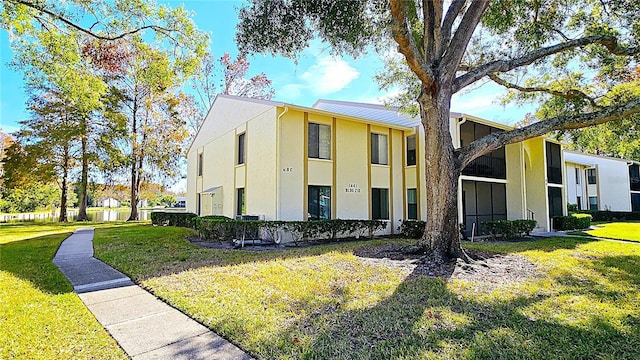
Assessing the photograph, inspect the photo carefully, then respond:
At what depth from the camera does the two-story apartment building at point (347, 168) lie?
13039mm

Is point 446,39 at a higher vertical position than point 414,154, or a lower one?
higher

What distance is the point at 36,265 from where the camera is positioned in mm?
7758

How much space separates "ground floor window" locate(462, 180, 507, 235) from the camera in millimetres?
16312

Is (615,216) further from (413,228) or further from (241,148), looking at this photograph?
(241,148)

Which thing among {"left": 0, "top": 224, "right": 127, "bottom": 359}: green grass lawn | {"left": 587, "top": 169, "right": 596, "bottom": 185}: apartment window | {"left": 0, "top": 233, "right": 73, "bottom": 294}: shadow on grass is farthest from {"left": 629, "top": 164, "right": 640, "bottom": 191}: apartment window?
{"left": 0, "top": 233, "right": 73, "bottom": 294}: shadow on grass

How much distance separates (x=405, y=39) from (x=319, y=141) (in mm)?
6835

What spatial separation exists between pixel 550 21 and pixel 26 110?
32.1m

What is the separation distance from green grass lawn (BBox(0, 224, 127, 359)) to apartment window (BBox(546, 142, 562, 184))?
21.9 metres

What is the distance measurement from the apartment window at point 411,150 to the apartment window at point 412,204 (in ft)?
4.64

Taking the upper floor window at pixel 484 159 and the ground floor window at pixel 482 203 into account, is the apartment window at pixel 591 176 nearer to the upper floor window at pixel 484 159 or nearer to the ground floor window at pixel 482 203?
the ground floor window at pixel 482 203

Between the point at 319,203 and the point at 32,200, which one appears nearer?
the point at 319,203

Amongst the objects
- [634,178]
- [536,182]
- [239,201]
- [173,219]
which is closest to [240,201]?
[239,201]

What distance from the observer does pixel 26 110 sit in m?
24.1

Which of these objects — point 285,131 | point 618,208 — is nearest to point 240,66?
point 285,131
